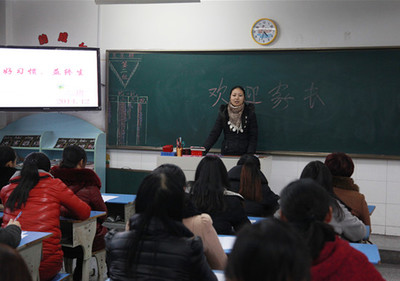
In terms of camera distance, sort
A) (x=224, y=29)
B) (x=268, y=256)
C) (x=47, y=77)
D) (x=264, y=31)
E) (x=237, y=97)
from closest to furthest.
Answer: (x=268, y=256), (x=237, y=97), (x=264, y=31), (x=224, y=29), (x=47, y=77)

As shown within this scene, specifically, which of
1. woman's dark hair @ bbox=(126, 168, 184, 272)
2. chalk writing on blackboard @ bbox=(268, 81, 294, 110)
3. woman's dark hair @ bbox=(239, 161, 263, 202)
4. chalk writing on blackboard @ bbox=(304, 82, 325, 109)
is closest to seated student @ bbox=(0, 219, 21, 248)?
woman's dark hair @ bbox=(126, 168, 184, 272)

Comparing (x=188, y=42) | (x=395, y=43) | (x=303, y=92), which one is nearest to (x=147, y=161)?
(x=188, y=42)

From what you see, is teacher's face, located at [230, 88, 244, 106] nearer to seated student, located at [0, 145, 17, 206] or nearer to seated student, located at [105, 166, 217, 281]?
seated student, located at [0, 145, 17, 206]

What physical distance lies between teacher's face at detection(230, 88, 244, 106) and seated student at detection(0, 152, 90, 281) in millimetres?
2544

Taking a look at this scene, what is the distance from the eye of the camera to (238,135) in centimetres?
453

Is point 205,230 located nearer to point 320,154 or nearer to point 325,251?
point 325,251

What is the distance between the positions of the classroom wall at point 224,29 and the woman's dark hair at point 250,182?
129 cm

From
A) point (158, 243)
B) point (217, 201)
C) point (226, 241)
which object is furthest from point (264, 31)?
point (158, 243)

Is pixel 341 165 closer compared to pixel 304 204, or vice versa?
pixel 304 204

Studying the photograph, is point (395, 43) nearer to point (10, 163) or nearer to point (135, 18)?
point (135, 18)

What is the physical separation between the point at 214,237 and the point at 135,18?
13.8 ft

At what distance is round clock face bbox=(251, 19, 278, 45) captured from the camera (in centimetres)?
473

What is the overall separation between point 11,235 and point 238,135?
310 centimetres

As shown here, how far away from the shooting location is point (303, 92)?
468cm
